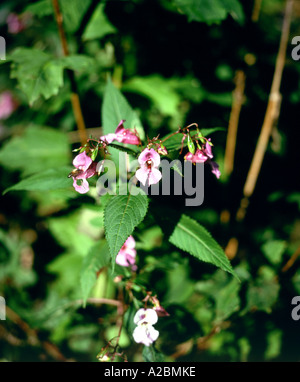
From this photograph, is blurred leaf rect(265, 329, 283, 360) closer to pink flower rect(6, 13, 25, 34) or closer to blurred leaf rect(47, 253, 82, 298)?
blurred leaf rect(47, 253, 82, 298)

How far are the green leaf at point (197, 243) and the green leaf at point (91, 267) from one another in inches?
11.5

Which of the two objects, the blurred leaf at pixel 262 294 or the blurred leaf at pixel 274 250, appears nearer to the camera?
the blurred leaf at pixel 262 294

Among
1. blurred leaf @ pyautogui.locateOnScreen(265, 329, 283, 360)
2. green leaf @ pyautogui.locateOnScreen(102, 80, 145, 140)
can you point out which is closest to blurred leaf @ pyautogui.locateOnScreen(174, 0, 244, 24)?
green leaf @ pyautogui.locateOnScreen(102, 80, 145, 140)

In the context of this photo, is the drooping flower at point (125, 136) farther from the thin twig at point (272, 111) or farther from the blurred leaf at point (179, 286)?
the thin twig at point (272, 111)

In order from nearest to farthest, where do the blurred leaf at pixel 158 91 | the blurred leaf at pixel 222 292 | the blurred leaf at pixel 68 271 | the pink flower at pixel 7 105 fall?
the blurred leaf at pixel 222 292 → the blurred leaf at pixel 158 91 → the blurred leaf at pixel 68 271 → the pink flower at pixel 7 105

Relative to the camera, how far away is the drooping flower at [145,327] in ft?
3.54

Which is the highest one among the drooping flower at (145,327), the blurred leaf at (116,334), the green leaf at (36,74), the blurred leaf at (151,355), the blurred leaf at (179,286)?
the green leaf at (36,74)

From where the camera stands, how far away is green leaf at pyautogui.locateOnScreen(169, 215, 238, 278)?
99 centimetres

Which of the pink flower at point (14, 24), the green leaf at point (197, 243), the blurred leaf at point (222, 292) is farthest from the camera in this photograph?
the pink flower at point (14, 24)

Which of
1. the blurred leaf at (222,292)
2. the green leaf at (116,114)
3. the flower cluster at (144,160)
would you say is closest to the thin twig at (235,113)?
the blurred leaf at (222,292)

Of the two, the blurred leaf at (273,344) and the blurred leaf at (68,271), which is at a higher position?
the blurred leaf at (68,271)

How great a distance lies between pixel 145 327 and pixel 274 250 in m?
0.95

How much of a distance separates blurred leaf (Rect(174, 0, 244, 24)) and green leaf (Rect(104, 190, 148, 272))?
80 centimetres
